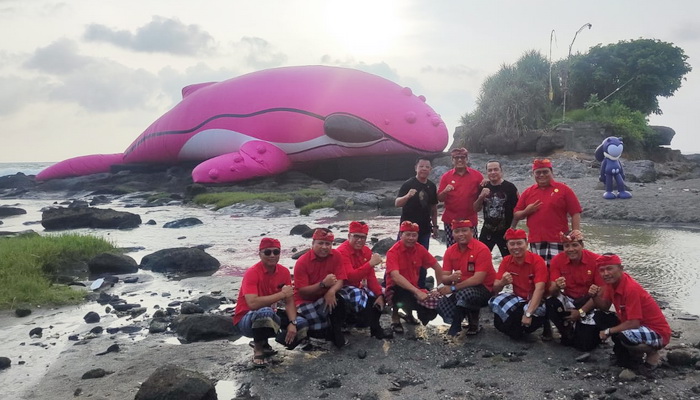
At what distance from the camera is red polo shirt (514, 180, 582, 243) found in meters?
5.71

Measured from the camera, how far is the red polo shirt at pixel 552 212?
5711mm

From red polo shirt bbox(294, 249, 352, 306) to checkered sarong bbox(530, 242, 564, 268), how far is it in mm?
1911

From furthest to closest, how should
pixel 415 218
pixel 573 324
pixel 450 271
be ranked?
pixel 415 218 < pixel 450 271 < pixel 573 324

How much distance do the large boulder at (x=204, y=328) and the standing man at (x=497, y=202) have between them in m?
2.81

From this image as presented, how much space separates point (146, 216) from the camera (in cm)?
1738

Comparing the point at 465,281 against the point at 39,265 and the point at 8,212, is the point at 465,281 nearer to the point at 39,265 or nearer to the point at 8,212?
the point at 39,265

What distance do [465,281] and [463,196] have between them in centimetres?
145

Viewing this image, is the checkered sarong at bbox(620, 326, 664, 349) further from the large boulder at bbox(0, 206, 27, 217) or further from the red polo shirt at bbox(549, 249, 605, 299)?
the large boulder at bbox(0, 206, 27, 217)

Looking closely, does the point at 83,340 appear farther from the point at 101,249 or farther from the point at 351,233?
the point at 101,249

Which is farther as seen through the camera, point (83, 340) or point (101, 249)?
point (101, 249)

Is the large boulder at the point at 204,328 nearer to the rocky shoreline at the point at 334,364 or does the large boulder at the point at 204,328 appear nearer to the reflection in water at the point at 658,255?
the rocky shoreline at the point at 334,364

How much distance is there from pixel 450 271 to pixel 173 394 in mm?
2635

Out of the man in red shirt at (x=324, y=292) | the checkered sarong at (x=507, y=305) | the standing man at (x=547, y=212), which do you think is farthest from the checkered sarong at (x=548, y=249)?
the man in red shirt at (x=324, y=292)

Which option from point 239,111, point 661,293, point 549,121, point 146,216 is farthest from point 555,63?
point 661,293
